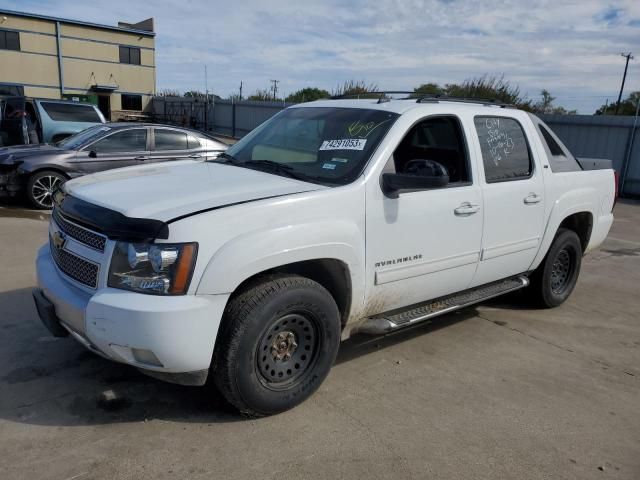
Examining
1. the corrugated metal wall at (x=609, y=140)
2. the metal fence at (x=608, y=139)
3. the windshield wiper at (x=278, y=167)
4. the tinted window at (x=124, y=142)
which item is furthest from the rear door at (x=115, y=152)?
the corrugated metal wall at (x=609, y=140)

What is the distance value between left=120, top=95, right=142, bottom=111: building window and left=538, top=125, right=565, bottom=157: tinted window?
4001cm

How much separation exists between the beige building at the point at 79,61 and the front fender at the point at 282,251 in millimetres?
36006

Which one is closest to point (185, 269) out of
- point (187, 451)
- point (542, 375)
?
point (187, 451)

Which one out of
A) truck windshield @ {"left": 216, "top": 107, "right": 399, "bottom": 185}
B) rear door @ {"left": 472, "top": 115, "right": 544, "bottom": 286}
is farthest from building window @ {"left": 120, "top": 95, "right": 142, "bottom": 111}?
rear door @ {"left": 472, "top": 115, "right": 544, "bottom": 286}

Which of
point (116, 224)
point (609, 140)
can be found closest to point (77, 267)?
point (116, 224)

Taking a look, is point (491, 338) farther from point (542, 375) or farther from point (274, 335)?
point (274, 335)

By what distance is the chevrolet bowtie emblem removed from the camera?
10.7ft

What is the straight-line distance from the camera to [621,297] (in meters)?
6.12

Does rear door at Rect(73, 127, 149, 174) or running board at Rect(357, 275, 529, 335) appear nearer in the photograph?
running board at Rect(357, 275, 529, 335)

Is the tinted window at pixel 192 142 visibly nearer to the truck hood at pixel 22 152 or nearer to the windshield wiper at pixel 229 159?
the truck hood at pixel 22 152

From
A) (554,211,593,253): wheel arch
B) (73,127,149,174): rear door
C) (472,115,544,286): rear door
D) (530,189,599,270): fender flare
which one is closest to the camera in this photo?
(472,115,544,286): rear door

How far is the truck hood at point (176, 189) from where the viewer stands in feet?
9.73

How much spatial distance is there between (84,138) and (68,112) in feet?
12.3

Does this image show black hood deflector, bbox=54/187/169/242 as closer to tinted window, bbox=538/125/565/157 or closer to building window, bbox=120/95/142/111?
tinted window, bbox=538/125/565/157
